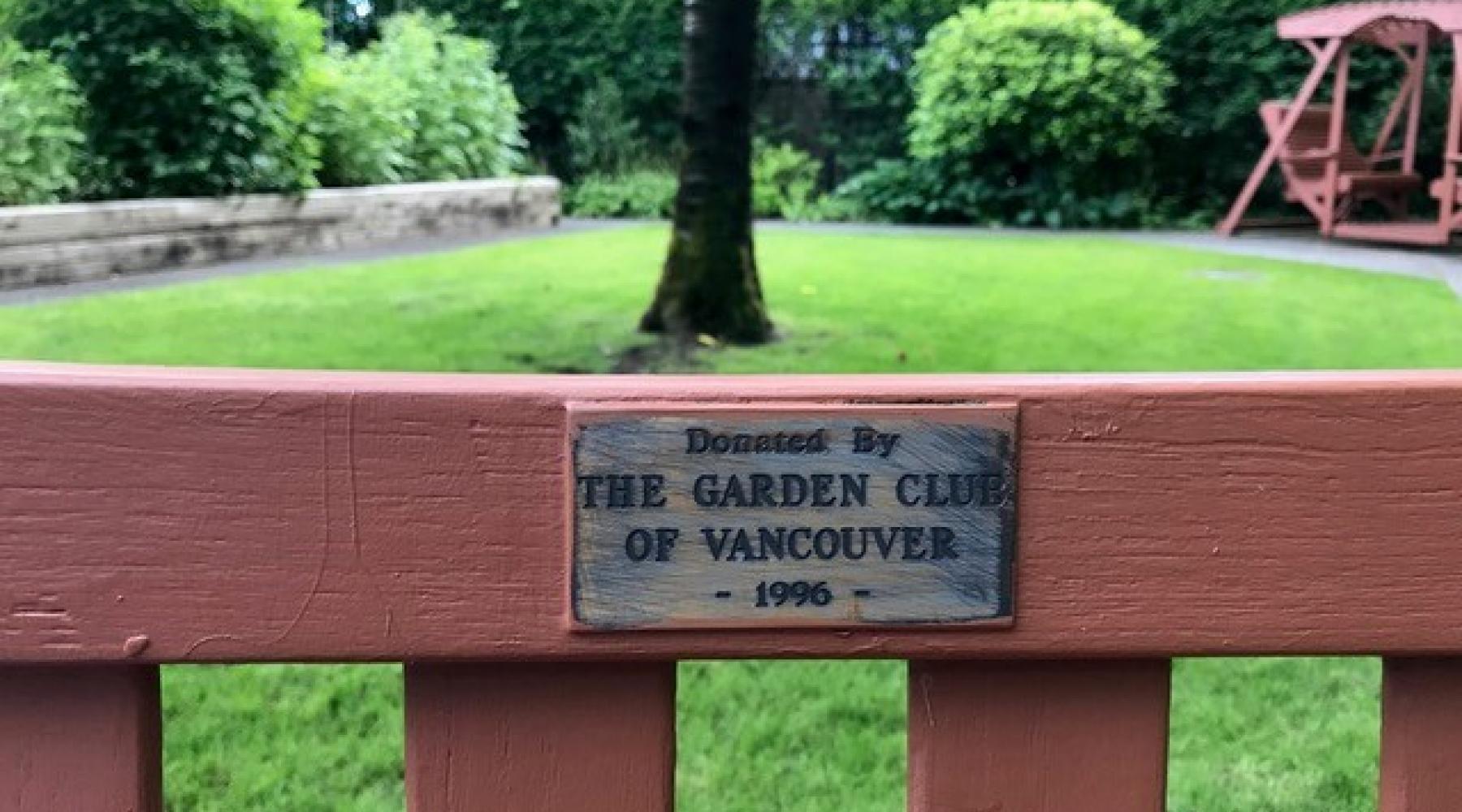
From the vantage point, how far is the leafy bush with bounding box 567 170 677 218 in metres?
13.9

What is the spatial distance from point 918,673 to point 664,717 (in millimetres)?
202

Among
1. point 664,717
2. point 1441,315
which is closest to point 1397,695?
point 664,717

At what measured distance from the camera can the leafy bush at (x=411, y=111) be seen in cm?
1067

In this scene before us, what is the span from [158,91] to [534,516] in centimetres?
866

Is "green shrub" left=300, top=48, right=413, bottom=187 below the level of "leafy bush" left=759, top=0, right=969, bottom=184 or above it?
below

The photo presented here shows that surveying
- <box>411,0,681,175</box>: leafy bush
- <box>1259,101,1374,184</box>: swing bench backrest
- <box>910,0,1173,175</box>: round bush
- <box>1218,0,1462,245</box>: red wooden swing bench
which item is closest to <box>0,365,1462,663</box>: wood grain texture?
<box>1218,0,1462,245</box>: red wooden swing bench

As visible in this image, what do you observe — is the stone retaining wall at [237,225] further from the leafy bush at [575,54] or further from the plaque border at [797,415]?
the plaque border at [797,415]

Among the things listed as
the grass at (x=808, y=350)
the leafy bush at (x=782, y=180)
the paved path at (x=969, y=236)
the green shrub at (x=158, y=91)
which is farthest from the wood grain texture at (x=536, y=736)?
the leafy bush at (x=782, y=180)

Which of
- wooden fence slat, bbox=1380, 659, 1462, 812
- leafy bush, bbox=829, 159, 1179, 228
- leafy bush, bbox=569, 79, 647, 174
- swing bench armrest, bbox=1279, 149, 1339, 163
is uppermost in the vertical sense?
leafy bush, bbox=569, 79, 647, 174

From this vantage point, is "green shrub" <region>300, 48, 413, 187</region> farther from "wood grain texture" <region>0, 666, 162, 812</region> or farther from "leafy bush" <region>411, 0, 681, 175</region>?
"wood grain texture" <region>0, 666, 162, 812</region>

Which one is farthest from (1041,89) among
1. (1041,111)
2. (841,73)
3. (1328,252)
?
(1328,252)

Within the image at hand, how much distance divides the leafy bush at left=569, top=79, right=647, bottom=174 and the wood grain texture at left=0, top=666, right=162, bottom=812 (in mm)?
14238

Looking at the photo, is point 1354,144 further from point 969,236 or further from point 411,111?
point 411,111

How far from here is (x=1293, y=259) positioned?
10.1 m
